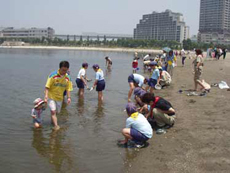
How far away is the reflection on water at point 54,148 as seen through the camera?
5843mm

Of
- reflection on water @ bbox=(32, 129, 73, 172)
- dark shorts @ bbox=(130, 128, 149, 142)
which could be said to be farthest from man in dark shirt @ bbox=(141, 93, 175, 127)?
reflection on water @ bbox=(32, 129, 73, 172)

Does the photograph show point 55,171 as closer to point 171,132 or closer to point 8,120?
point 171,132

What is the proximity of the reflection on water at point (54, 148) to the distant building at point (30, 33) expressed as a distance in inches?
7406

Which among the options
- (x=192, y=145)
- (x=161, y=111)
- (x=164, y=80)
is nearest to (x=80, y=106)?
(x=161, y=111)

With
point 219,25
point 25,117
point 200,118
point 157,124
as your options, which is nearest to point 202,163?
point 157,124

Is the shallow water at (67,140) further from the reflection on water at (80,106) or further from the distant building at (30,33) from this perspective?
the distant building at (30,33)

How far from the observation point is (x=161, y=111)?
7676 mm

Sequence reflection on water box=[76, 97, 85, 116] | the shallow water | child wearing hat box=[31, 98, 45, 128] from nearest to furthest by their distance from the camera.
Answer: the shallow water < child wearing hat box=[31, 98, 45, 128] < reflection on water box=[76, 97, 85, 116]

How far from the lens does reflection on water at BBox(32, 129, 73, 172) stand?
19.2 ft

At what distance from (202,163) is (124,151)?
1799 millimetres

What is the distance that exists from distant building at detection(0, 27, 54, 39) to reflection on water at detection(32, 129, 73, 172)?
7406 inches

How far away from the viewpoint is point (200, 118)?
8.56 m

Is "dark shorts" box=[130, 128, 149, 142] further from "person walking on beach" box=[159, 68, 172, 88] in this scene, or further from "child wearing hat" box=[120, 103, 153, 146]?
"person walking on beach" box=[159, 68, 172, 88]

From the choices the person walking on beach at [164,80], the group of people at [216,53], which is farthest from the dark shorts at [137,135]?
the group of people at [216,53]
